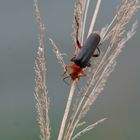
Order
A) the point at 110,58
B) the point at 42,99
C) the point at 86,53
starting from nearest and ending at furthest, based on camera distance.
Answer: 1. the point at 42,99
2. the point at 110,58
3. the point at 86,53

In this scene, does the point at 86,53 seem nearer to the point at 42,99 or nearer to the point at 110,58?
the point at 110,58

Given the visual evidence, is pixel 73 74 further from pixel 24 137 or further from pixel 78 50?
pixel 24 137

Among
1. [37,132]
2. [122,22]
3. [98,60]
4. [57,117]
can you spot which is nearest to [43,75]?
[98,60]

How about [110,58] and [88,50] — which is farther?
[88,50]

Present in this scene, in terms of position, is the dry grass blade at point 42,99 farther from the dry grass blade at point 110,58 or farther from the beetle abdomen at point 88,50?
the beetle abdomen at point 88,50

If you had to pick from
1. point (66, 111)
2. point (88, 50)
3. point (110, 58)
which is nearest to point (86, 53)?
point (88, 50)

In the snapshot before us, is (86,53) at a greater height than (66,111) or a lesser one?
greater

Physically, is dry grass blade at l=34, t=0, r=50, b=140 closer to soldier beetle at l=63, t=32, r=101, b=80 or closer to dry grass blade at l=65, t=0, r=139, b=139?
dry grass blade at l=65, t=0, r=139, b=139

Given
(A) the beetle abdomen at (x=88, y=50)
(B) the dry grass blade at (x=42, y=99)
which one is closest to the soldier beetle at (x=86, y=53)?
(A) the beetle abdomen at (x=88, y=50)
